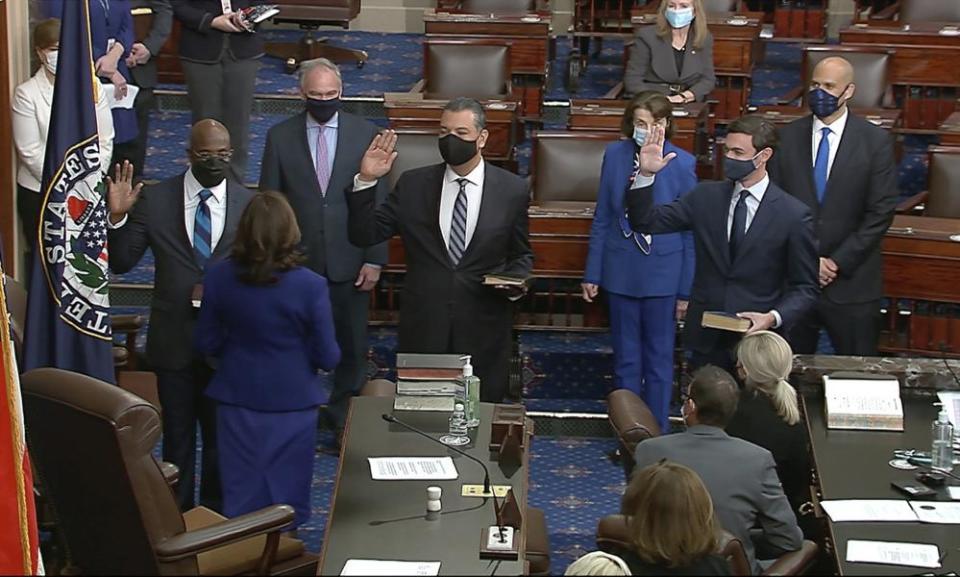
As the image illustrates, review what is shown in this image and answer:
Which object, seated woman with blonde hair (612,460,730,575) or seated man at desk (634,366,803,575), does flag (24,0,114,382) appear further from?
seated woman with blonde hair (612,460,730,575)

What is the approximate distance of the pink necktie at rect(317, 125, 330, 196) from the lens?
23.2 ft

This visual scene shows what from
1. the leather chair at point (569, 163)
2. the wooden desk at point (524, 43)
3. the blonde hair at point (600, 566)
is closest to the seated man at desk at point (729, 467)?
the blonde hair at point (600, 566)

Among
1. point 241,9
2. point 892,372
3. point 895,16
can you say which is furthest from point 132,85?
point 895,16

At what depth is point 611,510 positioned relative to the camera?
23.0ft

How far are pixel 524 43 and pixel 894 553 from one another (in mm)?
5823

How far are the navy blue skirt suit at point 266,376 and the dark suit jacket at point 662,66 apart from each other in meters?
3.60

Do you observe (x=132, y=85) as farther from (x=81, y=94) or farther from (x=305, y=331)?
(x=305, y=331)

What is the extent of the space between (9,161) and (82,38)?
188 centimetres

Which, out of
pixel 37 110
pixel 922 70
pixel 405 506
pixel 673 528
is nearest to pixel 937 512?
pixel 673 528

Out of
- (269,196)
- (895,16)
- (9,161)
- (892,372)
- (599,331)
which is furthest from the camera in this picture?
(895,16)

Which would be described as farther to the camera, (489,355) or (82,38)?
(489,355)

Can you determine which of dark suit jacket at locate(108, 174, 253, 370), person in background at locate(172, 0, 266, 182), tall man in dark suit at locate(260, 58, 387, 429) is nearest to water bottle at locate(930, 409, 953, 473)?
tall man in dark suit at locate(260, 58, 387, 429)

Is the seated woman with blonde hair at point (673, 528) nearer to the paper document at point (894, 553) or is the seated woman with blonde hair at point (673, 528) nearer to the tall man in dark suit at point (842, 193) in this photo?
the paper document at point (894, 553)

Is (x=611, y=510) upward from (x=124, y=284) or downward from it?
downward
